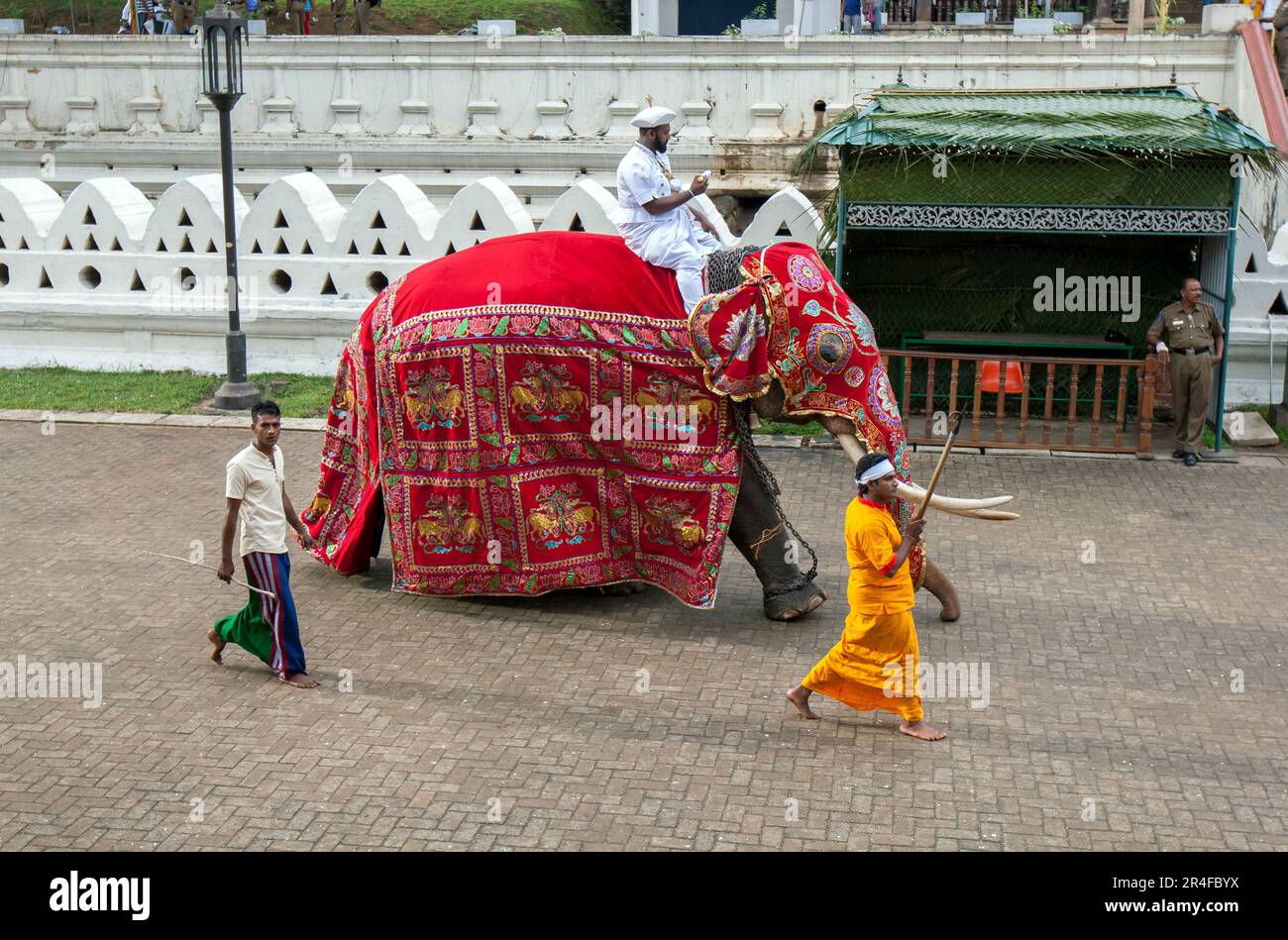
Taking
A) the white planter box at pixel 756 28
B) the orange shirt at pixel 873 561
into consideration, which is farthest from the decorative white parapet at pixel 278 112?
the orange shirt at pixel 873 561

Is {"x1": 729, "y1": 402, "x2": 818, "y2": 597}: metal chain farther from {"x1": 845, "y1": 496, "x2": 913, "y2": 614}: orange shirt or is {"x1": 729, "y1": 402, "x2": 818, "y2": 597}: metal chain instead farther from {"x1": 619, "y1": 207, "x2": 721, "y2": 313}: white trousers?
{"x1": 845, "y1": 496, "x2": 913, "y2": 614}: orange shirt

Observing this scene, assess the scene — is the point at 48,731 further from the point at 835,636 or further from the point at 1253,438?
the point at 1253,438

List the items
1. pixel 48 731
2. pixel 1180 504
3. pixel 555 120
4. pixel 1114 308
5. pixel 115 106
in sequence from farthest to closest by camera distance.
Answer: pixel 115 106, pixel 555 120, pixel 1114 308, pixel 1180 504, pixel 48 731

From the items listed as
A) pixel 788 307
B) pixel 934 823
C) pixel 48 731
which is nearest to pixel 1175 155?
pixel 788 307

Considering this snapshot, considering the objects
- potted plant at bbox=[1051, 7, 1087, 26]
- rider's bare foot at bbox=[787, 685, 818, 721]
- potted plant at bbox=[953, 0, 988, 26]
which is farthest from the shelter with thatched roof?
potted plant at bbox=[1051, 7, 1087, 26]

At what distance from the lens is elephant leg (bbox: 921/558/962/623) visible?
8438 mm

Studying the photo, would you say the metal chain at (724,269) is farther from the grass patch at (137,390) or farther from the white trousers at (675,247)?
the grass patch at (137,390)

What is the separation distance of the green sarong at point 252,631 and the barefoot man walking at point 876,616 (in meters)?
2.66

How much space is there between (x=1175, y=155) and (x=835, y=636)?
16.8 feet

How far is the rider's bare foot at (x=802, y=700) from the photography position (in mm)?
7199

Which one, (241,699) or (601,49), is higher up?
(601,49)

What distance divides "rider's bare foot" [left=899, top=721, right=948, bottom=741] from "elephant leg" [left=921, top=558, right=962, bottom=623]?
1.47m

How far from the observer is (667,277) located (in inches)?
→ 343

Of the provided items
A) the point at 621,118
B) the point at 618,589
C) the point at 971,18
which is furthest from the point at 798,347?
the point at 971,18
